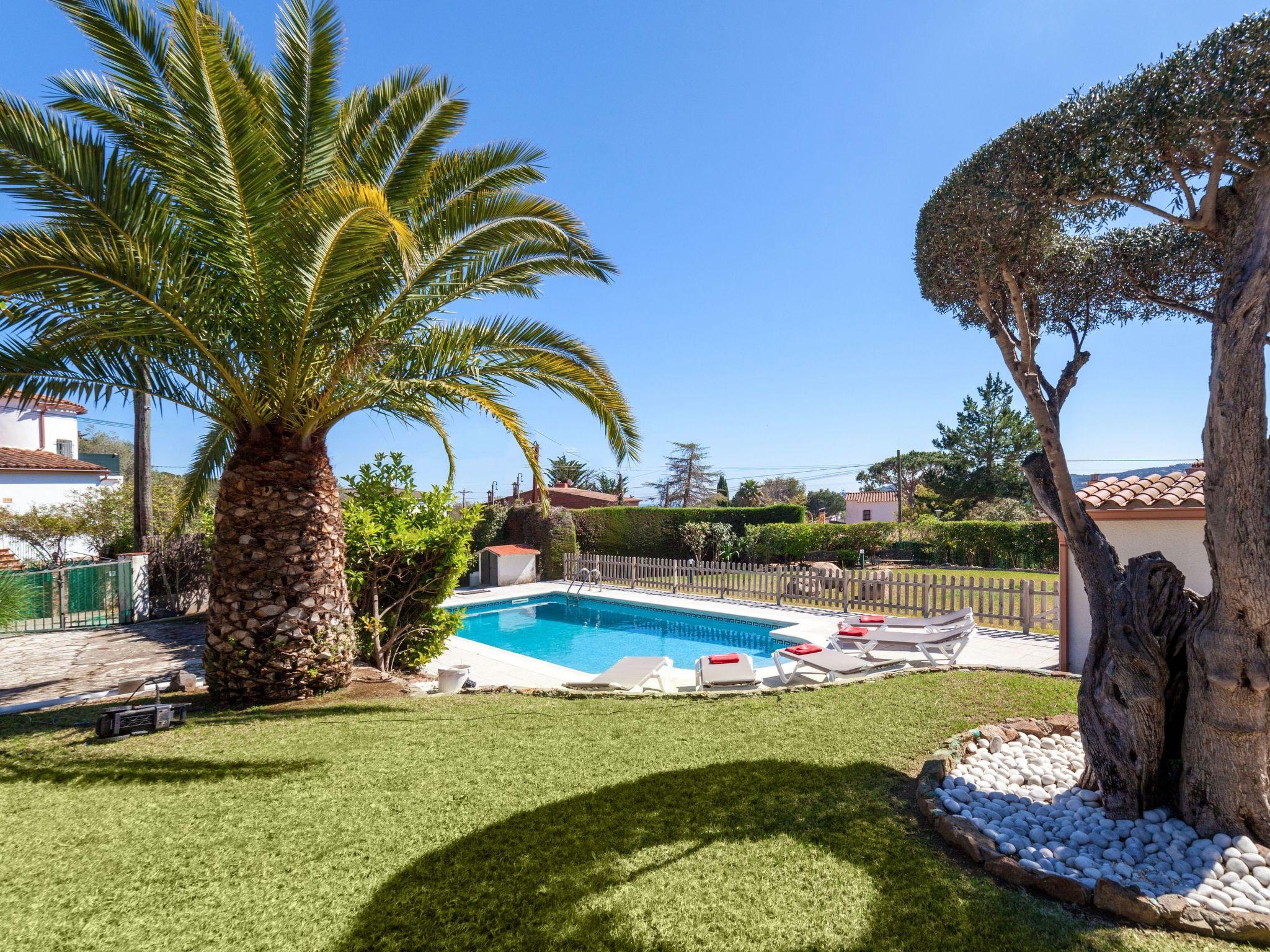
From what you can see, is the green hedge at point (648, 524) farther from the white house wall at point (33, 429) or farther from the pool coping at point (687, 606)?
the white house wall at point (33, 429)

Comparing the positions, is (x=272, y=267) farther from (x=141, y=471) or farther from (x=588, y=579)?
(x=588, y=579)

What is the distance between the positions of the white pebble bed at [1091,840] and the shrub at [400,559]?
664cm

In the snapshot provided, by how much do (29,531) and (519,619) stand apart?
41.5 ft

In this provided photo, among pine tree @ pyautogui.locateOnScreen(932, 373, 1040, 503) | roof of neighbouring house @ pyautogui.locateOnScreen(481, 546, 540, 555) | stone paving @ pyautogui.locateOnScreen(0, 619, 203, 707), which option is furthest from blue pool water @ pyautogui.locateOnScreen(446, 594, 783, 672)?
pine tree @ pyautogui.locateOnScreen(932, 373, 1040, 503)

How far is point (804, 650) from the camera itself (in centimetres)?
823

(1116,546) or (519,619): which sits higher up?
(1116,546)

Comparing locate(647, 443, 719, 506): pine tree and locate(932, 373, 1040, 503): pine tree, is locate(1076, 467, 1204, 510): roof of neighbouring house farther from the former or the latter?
locate(647, 443, 719, 506): pine tree

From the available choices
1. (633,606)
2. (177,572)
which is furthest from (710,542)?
(177,572)

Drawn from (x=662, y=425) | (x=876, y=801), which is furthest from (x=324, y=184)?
(x=662, y=425)

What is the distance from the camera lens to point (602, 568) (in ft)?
65.1

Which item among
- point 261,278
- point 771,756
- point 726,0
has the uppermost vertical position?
point 726,0

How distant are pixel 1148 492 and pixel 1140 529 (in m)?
0.49

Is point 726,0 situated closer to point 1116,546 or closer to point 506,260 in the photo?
point 506,260

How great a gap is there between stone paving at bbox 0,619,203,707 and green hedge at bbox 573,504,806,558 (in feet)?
46.2
